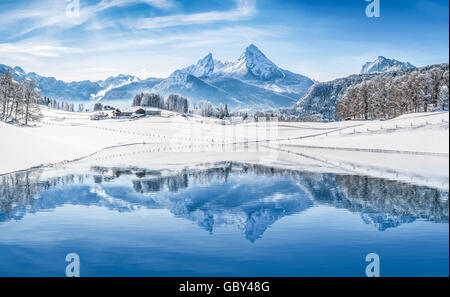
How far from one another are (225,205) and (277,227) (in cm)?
639

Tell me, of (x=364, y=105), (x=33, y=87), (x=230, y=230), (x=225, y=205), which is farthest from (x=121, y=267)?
(x=364, y=105)

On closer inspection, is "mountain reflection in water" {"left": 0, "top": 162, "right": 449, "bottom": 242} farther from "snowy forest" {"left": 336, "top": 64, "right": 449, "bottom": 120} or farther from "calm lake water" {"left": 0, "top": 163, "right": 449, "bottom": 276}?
"snowy forest" {"left": 336, "top": 64, "right": 449, "bottom": 120}

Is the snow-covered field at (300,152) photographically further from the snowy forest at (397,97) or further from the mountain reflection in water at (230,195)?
the snowy forest at (397,97)

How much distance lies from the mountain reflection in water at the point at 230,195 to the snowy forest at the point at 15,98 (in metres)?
72.0

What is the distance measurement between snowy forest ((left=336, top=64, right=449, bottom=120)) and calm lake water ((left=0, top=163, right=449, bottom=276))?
57950 mm

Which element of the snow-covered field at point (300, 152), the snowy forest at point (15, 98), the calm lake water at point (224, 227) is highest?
the snowy forest at point (15, 98)

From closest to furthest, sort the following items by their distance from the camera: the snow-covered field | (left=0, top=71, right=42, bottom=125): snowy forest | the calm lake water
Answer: the calm lake water, the snow-covered field, (left=0, top=71, right=42, bottom=125): snowy forest

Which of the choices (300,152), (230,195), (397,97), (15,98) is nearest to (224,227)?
(230,195)

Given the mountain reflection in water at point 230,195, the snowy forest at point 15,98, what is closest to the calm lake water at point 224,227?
the mountain reflection in water at point 230,195

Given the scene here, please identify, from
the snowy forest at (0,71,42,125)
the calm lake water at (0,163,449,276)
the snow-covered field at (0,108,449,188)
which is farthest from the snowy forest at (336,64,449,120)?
the snowy forest at (0,71,42,125)

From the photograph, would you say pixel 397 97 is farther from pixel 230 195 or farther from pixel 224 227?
pixel 224 227

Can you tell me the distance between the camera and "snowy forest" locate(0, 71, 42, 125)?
104 metres

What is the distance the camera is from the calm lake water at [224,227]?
15.1 metres
